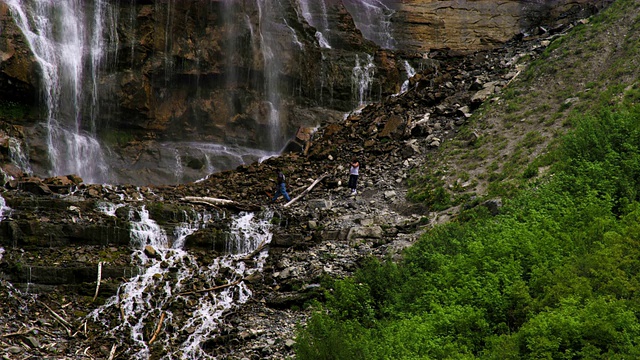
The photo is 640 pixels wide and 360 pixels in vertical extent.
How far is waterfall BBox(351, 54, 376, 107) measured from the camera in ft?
107

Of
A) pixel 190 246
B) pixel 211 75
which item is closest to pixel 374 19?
pixel 211 75

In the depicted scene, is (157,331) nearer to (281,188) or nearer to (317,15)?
(281,188)

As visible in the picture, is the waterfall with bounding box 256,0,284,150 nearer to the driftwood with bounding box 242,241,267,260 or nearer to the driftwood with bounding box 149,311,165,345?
the driftwood with bounding box 242,241,267,260

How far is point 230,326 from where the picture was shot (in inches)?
688

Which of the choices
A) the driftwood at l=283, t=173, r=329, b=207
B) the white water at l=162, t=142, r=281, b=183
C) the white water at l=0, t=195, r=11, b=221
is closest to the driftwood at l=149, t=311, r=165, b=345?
the white water at l=0, t=195, r=11, b=221

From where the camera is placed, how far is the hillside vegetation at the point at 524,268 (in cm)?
1045

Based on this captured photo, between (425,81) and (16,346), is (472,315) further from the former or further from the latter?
(425,81)

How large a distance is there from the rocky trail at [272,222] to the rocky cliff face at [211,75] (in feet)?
6.99

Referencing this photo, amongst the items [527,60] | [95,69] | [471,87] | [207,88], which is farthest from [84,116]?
[527,60]

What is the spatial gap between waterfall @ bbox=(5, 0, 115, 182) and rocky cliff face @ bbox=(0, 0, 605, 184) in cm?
9

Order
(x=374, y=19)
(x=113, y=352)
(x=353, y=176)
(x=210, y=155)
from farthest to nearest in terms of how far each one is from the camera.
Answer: (x=374, y=19) → (x=210, y=155) → (x=353, y=176) → (x=113, y=352)

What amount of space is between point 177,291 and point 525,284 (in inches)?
399

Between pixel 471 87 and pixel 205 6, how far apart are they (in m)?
12.6

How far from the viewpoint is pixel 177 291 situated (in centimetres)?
1892
